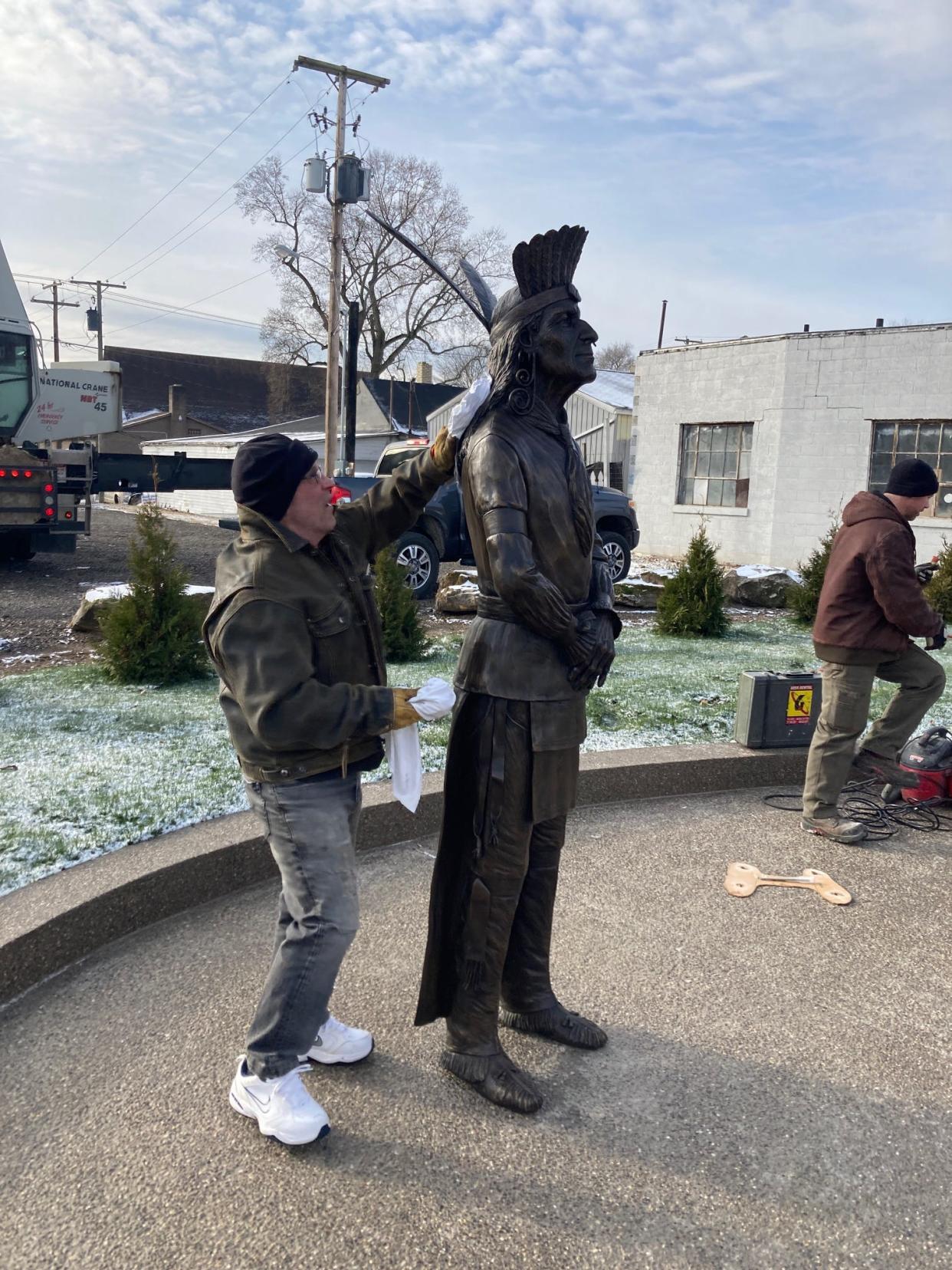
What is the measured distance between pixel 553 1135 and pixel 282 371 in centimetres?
5554

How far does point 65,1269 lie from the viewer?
2.13 m

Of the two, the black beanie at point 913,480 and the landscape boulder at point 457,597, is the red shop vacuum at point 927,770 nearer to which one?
the black beanie at point 913,480

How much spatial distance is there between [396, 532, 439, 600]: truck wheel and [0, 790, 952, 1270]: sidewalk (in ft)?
25.6

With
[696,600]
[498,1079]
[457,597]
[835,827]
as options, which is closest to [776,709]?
[835,827]

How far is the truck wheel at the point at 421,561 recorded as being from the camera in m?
11.7

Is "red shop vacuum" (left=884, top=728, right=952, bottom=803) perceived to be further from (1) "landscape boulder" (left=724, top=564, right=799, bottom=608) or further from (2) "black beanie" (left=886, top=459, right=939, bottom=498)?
(1) "landscape boulder" (left=724, top=564, right=799, bottom=608)

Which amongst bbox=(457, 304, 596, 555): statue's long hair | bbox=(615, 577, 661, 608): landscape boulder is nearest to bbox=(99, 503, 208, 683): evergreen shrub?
bbox=(457, 304, 596, 555): statue's long hair

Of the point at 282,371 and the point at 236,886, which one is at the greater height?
the point at 282,371

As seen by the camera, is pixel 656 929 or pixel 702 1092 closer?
pixel 702 1092

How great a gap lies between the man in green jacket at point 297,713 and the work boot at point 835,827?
3.02 meters

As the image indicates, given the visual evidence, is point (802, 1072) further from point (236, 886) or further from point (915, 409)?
point (915, 409)

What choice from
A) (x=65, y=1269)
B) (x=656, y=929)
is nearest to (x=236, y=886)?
(x=656, y=929)

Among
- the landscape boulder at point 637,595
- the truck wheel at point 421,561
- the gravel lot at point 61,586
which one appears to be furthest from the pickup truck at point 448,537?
the gravel lot at point 61,586

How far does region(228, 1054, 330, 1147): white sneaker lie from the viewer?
98.6 inches
